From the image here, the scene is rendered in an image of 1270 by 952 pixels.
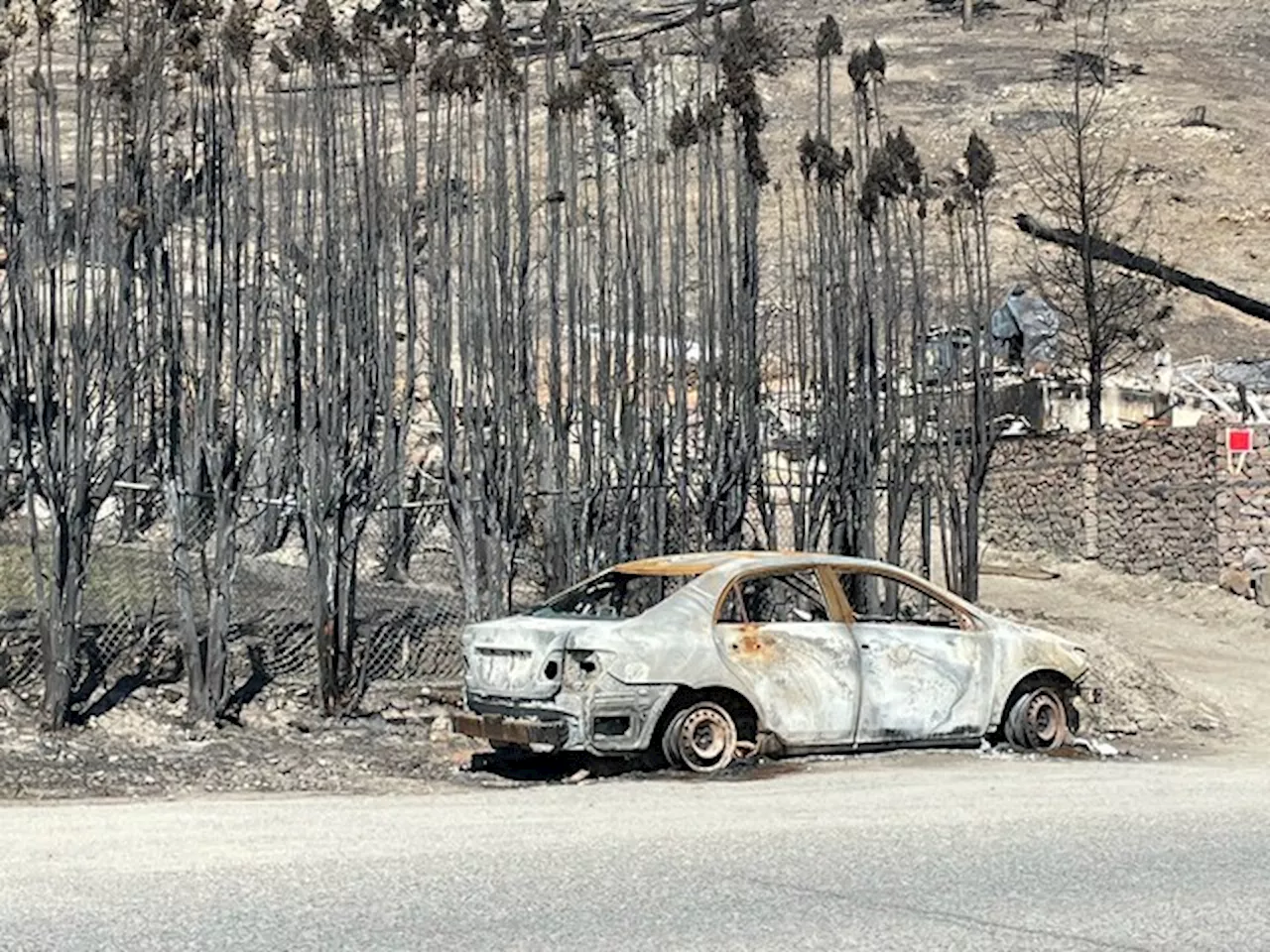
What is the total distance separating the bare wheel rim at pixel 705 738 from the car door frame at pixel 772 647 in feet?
0.87

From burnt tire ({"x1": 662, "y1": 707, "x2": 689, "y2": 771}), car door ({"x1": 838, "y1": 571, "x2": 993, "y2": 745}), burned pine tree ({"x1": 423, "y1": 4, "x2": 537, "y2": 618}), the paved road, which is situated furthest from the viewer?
burned pine tree ({"x1": 423, "y1": 4, "x2": 537, "y2": 618})

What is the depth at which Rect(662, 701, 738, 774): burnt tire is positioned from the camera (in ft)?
38.0

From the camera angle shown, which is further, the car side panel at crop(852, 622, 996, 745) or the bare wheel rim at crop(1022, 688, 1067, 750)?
the bare wheel rim at crop(1022, 688, 1067, 750)

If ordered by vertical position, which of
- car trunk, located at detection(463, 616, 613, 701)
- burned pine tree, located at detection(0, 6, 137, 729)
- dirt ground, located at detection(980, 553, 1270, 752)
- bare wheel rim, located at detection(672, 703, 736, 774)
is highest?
burned pine tree, located at detection(0, 6, 137, 729)

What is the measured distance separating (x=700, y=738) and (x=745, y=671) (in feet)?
1.72

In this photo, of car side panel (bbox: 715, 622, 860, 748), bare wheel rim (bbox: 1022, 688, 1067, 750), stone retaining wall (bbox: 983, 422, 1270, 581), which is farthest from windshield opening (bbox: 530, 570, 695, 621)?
stone retaining wall (bbox: 983, 422, 1270, 581)

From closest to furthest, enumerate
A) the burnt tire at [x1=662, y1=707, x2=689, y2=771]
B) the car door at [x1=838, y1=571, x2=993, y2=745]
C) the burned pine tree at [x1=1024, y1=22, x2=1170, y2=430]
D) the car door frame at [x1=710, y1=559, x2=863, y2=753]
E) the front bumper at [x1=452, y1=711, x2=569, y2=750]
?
the front bumper at [x1=452, y1=711, x2=569, y2=750]
the burnt tire at [x1=662, y1=707, x2=689, y2=771]
the car door frame at [x1=710, y1=559, x2=863, y2=753]
the car door at [x1=838, y1=571, x2=993, y2=745]
the burned pine tree at [x1=1024, y1=22, x2=1170, y2=430]

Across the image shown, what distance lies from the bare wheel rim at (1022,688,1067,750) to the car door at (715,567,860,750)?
61.2 inches

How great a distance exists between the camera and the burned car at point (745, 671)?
1139cm

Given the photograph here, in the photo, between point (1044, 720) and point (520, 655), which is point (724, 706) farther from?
point (1044, 720)

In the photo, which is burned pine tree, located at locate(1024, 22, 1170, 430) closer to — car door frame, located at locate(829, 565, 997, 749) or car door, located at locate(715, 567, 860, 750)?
car door frame, located at locate(829, 565, 997, 749)

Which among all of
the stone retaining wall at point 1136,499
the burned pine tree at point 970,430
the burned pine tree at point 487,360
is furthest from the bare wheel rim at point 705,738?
the stone retaining wall at point 1136,499

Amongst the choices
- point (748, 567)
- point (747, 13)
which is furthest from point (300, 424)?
point (747, 13)

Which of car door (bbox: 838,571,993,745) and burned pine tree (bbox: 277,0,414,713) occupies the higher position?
burned pine tree (bbox: 277,0,414,713)
